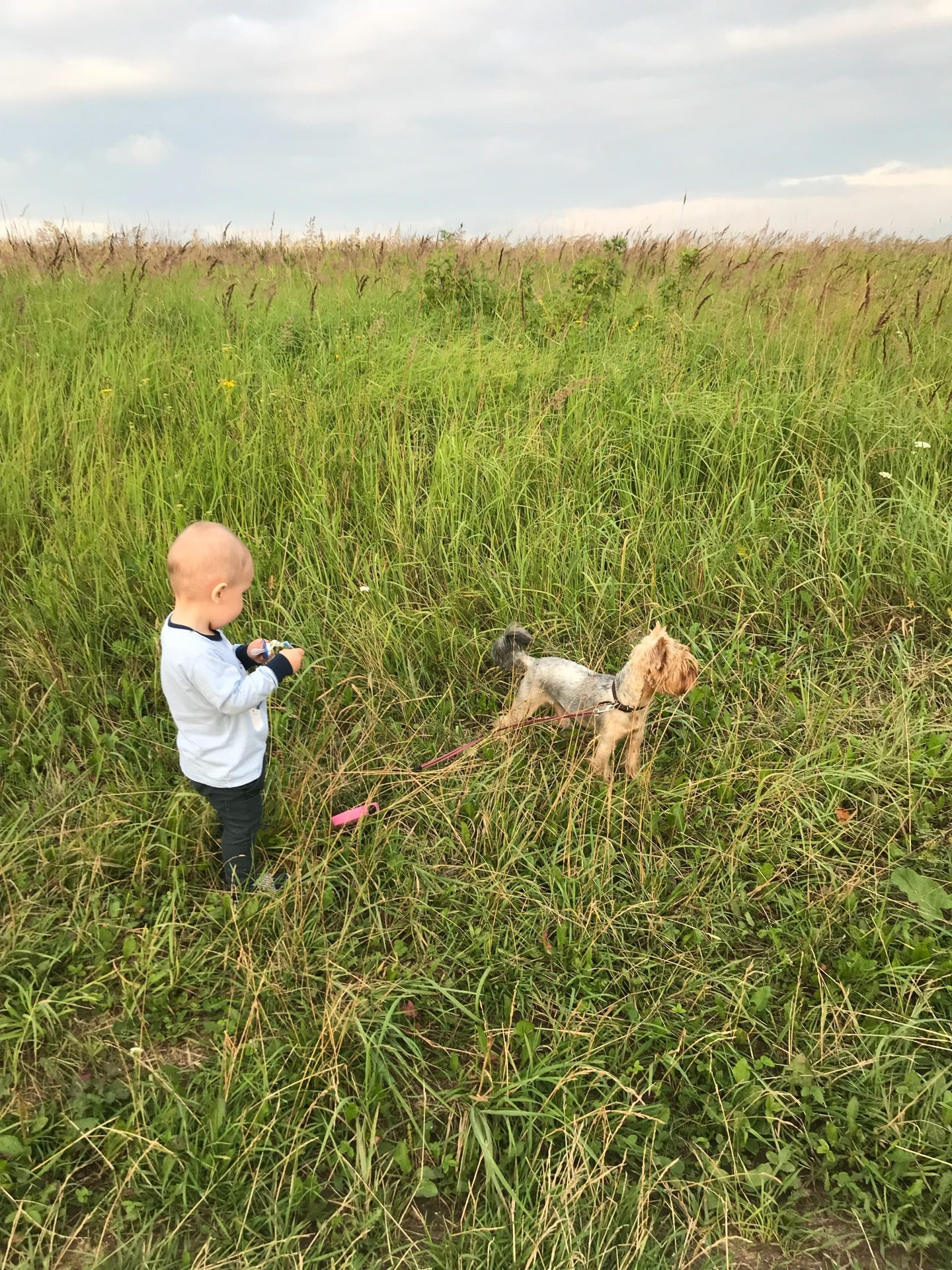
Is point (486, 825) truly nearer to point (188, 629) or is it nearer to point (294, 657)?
point (294, 657)

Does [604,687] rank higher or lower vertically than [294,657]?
lower

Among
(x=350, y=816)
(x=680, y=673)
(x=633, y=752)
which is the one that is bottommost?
(x=350, y=816)

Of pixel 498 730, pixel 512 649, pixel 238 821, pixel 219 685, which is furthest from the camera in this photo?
pixel 512 649

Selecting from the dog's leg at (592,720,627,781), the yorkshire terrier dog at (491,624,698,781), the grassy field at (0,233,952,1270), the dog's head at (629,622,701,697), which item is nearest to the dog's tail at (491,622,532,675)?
the yorkshire terrier dog at (491,624,698,781)

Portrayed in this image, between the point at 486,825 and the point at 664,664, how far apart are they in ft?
2.56

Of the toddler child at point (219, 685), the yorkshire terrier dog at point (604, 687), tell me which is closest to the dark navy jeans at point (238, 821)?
the toddler child at point (219, 685)

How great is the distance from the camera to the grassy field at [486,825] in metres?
1.63

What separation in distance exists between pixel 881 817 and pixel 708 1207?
4.58ft

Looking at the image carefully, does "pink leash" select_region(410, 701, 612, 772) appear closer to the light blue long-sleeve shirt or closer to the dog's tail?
the dog's tail

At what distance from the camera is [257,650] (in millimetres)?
2285

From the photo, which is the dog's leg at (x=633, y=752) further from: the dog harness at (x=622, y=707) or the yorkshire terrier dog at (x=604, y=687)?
the dog harness at (x=622, y=707)

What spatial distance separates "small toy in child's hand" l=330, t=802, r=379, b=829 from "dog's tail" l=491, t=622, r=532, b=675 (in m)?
0.80

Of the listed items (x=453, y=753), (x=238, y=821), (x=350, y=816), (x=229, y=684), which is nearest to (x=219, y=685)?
(x=229, y=684)

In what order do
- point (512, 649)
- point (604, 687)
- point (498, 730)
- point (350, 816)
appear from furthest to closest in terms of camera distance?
point (512, 649)
point (498, 730)
point (604, 687)
point (350, 816)
